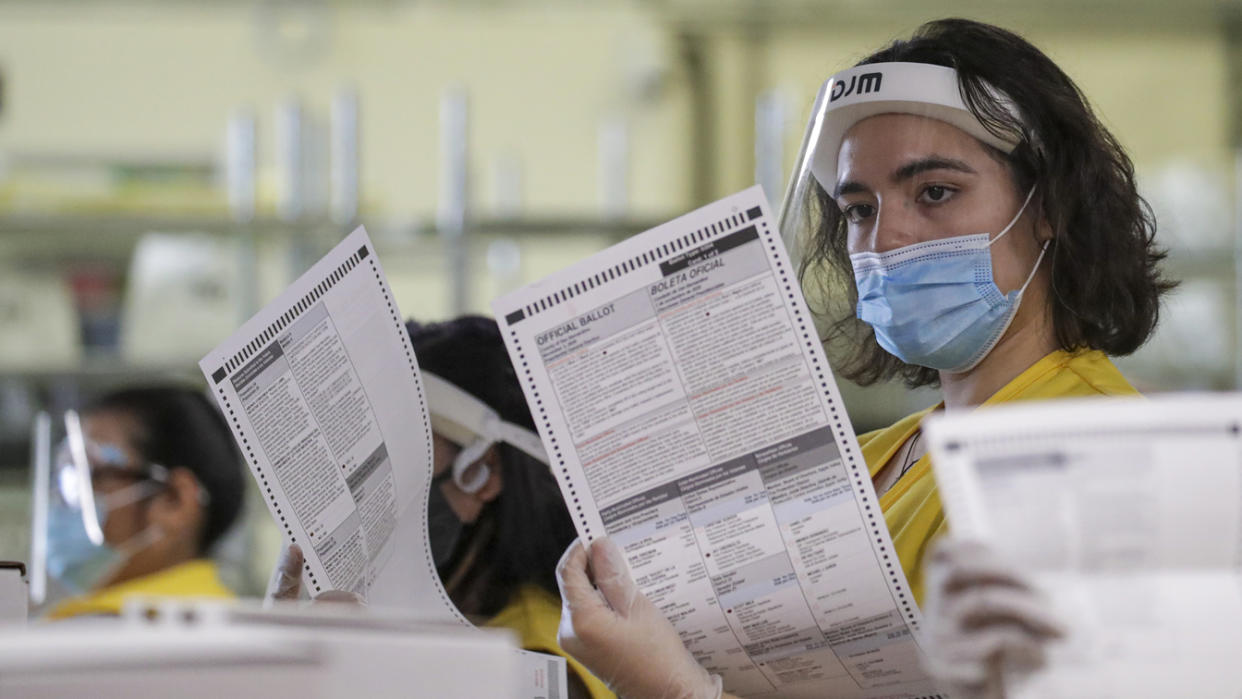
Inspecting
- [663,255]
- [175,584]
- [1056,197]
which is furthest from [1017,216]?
[175,584]

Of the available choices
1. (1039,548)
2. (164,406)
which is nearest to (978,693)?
(1039,548)

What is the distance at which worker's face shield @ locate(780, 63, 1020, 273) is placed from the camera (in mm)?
1164

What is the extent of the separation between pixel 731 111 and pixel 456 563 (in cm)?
339

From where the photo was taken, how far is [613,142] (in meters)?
3.97

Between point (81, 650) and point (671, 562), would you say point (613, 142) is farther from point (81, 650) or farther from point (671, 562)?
point (81, 650)

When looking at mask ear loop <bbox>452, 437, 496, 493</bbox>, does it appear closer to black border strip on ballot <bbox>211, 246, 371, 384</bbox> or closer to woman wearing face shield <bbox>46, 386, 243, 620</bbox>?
black border strip on ballot <bbox>211, 246, 371, 384</bbox>

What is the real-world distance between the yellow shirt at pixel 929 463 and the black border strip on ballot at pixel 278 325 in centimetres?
54

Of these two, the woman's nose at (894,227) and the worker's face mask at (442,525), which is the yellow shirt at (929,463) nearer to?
the woman's nose at (894,227)

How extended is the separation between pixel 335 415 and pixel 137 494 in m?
1.63

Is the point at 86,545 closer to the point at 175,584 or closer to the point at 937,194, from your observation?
the point at 175,584

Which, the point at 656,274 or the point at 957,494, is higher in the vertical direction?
the point at 656,274

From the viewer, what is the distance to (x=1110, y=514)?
27.4 inches

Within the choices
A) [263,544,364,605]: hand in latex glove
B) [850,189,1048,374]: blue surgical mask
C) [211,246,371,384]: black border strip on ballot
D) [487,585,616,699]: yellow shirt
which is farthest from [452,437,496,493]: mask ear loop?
[850,189,1048,374]: blue surgical mask

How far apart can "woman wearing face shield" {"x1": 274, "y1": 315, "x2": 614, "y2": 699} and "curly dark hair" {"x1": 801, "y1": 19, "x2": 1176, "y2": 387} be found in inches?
16.7
